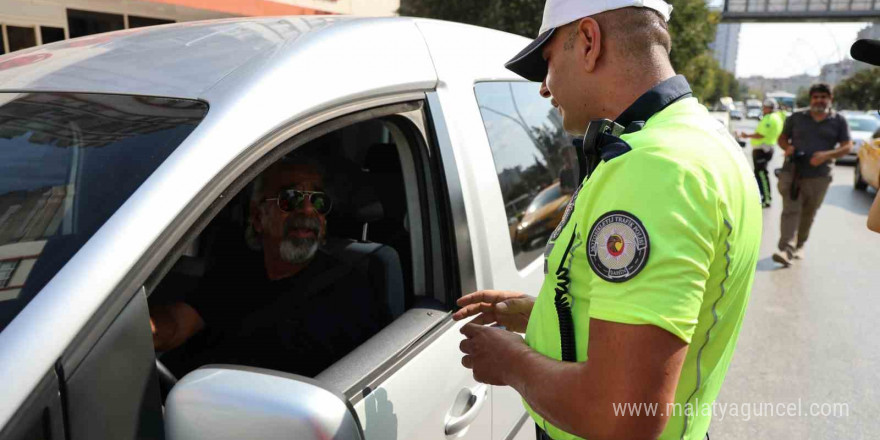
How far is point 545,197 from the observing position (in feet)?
8.61

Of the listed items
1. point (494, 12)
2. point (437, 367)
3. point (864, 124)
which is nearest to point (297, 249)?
point (437, 367)

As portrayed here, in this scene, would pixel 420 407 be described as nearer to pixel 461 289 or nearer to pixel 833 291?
pixel 461 289

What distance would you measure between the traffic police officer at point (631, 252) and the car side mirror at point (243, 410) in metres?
0.40

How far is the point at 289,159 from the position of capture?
2322mm

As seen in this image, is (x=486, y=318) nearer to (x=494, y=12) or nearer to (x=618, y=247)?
(x=618, y=247)

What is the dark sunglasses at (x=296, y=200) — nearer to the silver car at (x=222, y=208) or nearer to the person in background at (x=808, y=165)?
the silver car at (x=222, y=208)

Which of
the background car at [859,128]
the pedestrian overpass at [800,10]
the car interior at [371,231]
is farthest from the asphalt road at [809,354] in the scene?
the pedestrian overpass at [800,10]

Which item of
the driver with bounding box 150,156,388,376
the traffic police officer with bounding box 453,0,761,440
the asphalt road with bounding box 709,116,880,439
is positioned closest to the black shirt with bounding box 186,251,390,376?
the driver with bounding box 150,156,388,376

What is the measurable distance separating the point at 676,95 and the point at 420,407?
885mm

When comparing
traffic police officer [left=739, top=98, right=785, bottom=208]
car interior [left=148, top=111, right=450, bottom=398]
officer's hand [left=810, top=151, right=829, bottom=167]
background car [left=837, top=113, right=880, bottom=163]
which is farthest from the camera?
background car [left=837, top=113, right=880, bottom=163]

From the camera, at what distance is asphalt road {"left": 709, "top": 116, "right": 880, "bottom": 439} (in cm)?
369

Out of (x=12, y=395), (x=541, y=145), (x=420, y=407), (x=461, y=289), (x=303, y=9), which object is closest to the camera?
(x=12, y=395)

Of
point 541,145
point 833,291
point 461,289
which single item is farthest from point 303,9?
point 461,289

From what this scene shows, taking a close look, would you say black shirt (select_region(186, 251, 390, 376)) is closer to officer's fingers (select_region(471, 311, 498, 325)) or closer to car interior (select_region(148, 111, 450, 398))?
car interior (select_region(148, 111, 450, 398))
